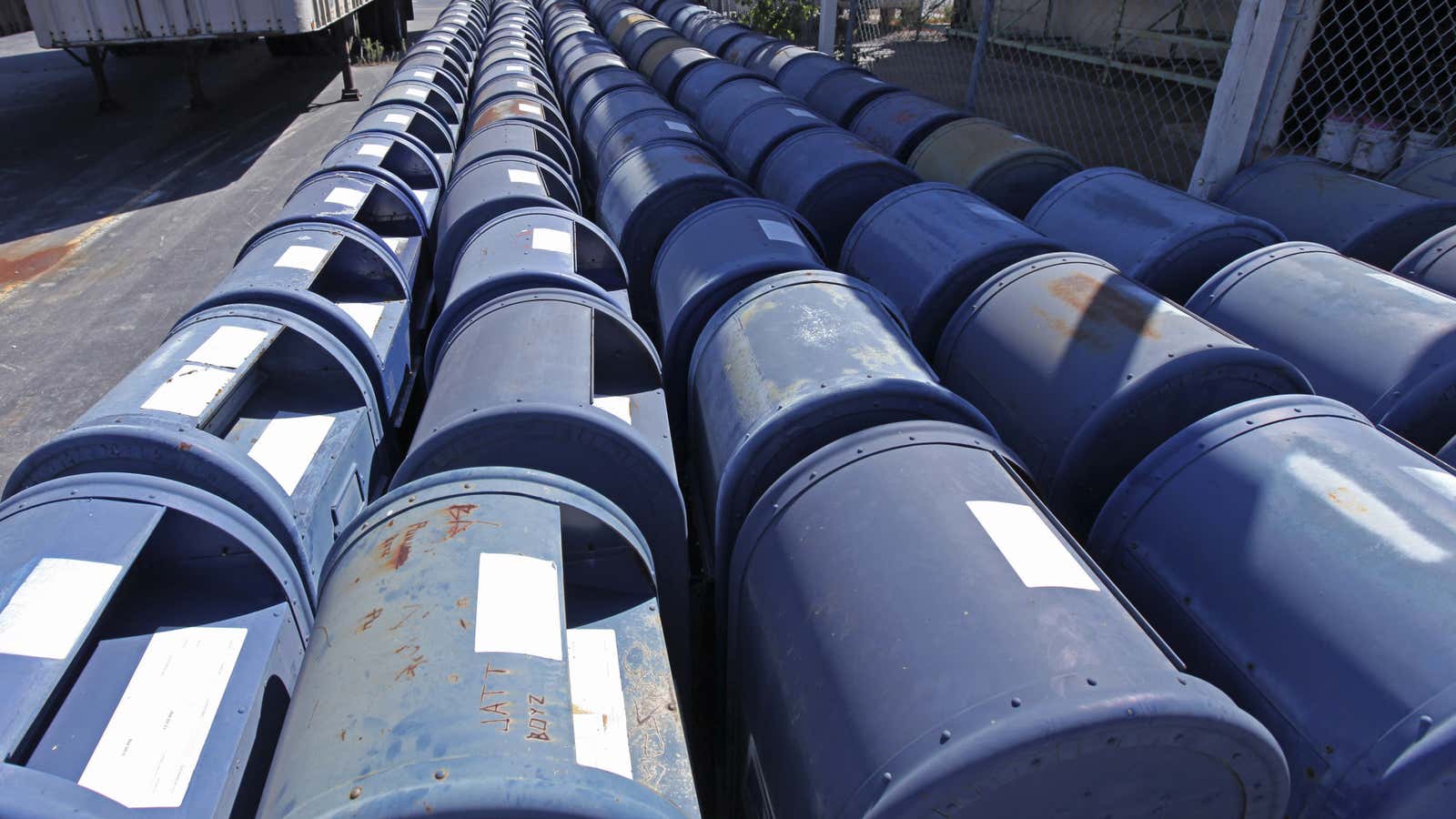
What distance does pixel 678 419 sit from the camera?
4.28 metres

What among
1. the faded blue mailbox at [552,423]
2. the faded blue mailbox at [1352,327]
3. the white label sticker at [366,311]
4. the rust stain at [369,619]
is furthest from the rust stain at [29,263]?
the faded blue mailbox at [1352,327]

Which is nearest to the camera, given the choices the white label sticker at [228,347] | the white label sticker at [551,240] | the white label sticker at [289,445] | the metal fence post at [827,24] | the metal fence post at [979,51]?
the white label sticker at [228,347]

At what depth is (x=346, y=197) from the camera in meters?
4.76

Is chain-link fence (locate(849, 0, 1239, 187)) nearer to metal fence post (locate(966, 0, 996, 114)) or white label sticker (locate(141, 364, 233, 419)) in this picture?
metal fence post (locate(966, 0, 996, 114))

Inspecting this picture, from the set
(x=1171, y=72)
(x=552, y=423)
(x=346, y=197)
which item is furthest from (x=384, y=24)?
(x=552, y=423)

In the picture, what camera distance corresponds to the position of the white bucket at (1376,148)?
19.5 feet

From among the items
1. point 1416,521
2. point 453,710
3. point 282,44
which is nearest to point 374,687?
point 453,710

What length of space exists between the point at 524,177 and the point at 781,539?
12.3ft

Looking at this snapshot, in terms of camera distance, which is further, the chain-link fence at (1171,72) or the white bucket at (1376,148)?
the white bucket at (1376,148)

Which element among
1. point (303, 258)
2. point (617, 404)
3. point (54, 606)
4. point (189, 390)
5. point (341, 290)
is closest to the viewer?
point (54, 606)

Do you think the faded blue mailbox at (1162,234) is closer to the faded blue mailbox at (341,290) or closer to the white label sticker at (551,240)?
the white label sticker at (551,240)

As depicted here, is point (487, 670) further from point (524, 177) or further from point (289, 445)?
point (524, 177)

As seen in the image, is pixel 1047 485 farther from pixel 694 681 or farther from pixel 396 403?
pixel 396 403

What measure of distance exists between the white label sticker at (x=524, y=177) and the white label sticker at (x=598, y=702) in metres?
3.60
